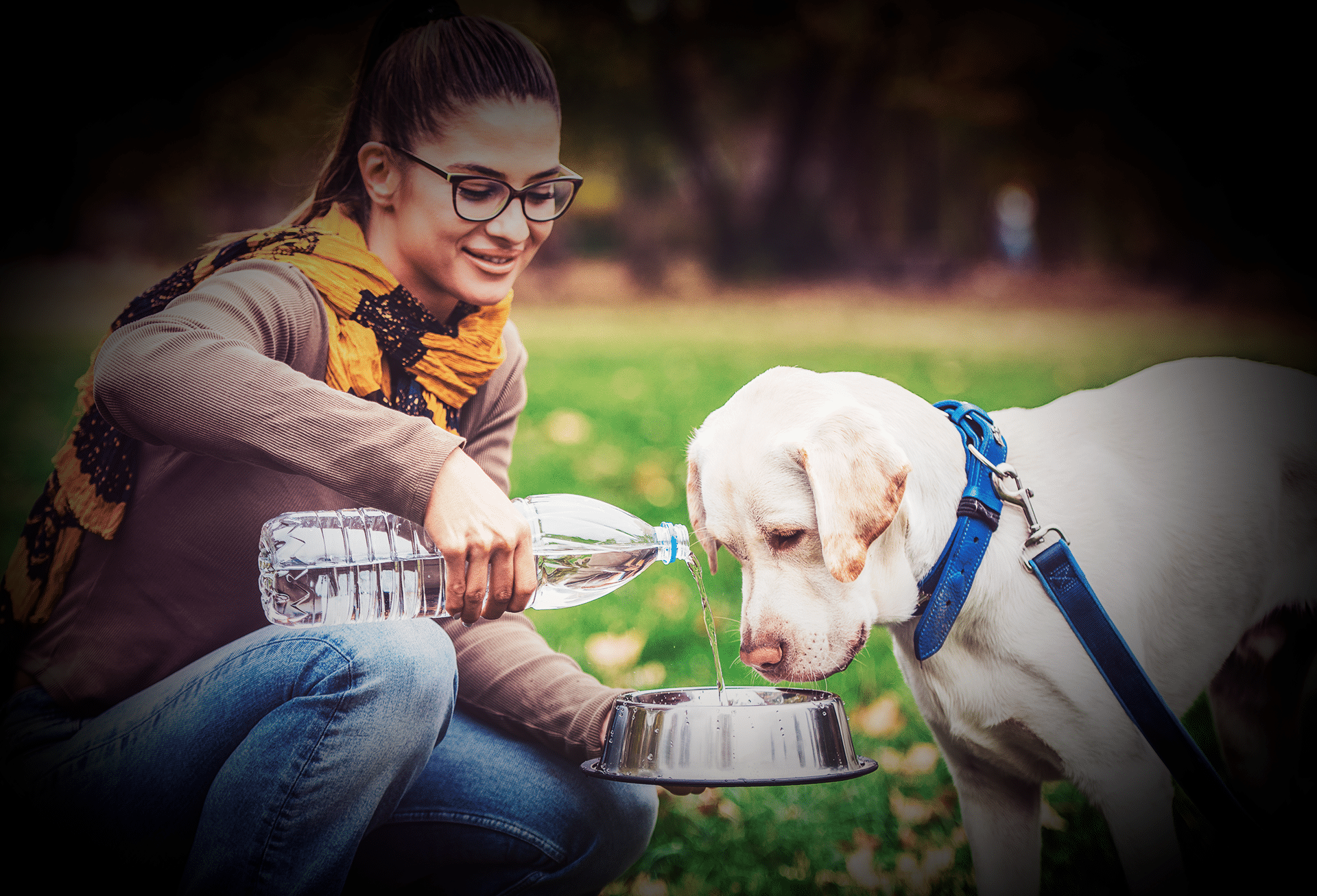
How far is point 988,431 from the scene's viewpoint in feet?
5.33

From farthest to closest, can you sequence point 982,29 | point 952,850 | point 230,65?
point 982,29 → point 230,65 → point 952,850

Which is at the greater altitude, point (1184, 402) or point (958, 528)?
point (1184, 402)

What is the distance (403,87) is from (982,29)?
291cm

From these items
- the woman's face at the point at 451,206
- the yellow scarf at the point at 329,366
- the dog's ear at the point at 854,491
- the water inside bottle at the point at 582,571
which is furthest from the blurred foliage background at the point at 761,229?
the dog's ear at the point at 854,491

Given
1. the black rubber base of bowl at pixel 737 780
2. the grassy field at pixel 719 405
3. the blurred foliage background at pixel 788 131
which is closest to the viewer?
the black rubber base of bowl at pixel 737 780

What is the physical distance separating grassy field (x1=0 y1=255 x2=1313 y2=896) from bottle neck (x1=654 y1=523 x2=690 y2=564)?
59 cm

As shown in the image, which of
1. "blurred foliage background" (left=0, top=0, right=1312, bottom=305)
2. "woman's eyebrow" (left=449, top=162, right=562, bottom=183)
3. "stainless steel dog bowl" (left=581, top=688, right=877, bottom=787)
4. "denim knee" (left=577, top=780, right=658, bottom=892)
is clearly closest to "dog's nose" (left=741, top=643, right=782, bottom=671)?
"stainless steel dog bowl" (left=581, top=688, right=877, bottom=787)

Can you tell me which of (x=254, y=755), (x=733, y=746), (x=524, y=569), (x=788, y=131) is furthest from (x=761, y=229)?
(x=254, y=755)

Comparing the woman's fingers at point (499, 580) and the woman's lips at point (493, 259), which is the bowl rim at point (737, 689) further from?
the woman's lips at point (493, 259)

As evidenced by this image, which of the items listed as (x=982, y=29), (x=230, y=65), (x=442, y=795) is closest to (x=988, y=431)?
(x=442, y=795)

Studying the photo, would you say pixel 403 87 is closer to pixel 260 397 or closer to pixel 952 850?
pixel 260 397

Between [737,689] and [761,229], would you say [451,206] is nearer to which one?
[737,689]

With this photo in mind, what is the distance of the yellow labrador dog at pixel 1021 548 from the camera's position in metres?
1.53

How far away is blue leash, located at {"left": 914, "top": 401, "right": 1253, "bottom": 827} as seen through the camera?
4.62 feet
